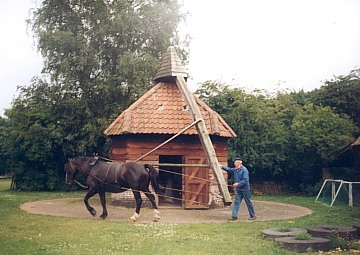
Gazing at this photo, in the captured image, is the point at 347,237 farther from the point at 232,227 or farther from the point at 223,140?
the point at 223,140

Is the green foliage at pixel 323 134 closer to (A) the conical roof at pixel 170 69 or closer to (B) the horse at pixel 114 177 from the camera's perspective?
(A) the conical roof at pixel 170 69

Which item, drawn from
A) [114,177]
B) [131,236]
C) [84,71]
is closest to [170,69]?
[114,177]

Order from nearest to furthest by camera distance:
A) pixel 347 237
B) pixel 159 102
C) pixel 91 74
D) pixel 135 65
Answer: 1. pixel 347 237
2. pixel 159 102
3. pixel 135 65
4. pixel 91 74

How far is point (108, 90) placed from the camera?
2302 cm

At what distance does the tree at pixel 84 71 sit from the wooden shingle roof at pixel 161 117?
499cm

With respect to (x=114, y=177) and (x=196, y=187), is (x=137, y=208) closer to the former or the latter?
→ (x=114, y=177)

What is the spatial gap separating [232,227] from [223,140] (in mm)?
6419

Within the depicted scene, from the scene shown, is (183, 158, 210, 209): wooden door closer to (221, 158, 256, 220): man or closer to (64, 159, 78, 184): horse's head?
(221, 158, 256, 220): man

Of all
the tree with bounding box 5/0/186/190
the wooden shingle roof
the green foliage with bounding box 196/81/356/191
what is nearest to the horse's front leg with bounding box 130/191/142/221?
the wooden shingle roof

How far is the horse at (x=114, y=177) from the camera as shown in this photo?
13148 mm

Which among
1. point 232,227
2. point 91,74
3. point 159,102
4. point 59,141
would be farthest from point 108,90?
point 232,227

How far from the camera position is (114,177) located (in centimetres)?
1344

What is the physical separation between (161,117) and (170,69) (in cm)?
211

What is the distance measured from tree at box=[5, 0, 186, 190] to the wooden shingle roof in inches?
196
